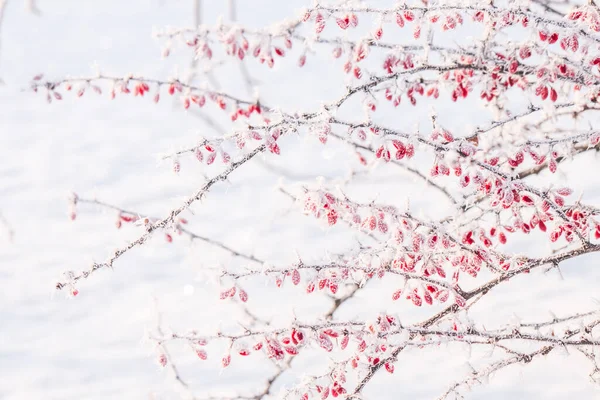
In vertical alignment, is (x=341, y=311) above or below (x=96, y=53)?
below

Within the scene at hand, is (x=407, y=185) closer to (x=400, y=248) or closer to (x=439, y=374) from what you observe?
(x=439, y=374)

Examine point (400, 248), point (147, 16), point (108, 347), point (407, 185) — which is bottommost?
point (108, 347)

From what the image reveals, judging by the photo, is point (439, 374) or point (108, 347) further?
point (108, 347)

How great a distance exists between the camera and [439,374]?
3.68 metres

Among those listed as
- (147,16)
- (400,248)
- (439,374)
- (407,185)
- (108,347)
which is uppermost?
(147,16)

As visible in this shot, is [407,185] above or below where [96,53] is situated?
below

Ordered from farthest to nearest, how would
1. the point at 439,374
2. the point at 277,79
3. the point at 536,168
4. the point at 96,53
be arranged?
1. the point at 96,53
2. the point at 277,79
3. the point at 439,374
4. the point at 536,168

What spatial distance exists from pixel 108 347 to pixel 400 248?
2.87 metres

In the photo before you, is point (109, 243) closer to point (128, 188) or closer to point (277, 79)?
point (128, 188)

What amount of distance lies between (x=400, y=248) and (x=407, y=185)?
3.80m

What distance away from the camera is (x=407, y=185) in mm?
5957

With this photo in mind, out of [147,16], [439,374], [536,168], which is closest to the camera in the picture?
[536,168]

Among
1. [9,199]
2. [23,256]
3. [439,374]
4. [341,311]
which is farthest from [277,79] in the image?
[439,374]

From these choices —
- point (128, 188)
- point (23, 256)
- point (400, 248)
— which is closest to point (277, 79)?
point (128, 188)
